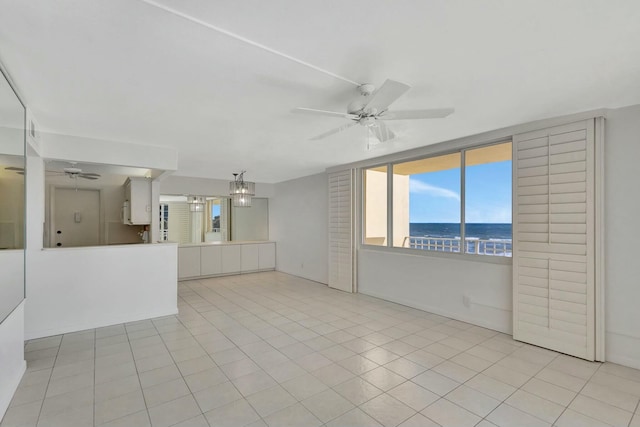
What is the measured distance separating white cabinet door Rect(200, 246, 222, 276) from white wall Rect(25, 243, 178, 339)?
2411 mm

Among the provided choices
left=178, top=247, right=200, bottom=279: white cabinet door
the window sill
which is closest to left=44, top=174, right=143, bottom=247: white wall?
left=178, top=247, right=200, bottom=279: white cabinet door

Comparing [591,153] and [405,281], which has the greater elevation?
[591,153]

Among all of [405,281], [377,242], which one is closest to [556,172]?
[405,281]

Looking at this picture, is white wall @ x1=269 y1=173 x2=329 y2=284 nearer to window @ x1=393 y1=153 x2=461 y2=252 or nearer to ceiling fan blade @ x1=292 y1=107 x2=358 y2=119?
window @ x1=393 y1=153 x2=461 y2=252

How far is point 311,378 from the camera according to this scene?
2.54 m

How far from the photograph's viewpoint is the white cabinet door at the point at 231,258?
708 cm

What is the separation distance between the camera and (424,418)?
6.64 ft

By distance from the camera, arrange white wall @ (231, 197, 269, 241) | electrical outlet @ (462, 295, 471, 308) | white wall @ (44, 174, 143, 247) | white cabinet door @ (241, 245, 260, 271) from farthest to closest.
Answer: white wall @ (231, 197, 269, 241) < white cabinet door @ (241, 245, 260, 271) < white wall @ (44, 174, 143, 247) < electrical outlet @ (462, 295, 471, 308)

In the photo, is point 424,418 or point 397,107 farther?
point 397,107

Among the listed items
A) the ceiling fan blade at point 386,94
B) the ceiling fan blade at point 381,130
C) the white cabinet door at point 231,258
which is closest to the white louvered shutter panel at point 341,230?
the white cabinet door at point 231,258

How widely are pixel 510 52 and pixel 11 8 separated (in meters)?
2.69

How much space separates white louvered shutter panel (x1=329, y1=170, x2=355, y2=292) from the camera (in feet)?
18.0

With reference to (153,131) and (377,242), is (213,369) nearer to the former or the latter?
(153,131)

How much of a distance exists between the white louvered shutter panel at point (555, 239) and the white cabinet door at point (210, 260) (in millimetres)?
5833
